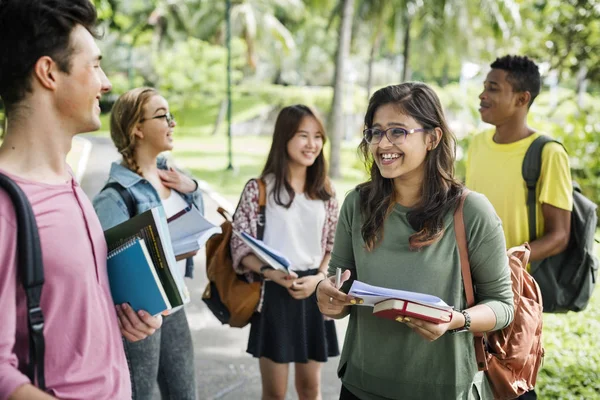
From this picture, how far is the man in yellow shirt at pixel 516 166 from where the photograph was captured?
3.38 m

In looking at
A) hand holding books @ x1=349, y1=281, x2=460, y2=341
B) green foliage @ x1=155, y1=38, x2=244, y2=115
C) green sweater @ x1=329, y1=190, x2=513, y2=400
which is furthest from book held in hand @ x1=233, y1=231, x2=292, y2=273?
green foliage @ x1=155, y1=38, x2=244, y2=115

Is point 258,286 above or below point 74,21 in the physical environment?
below

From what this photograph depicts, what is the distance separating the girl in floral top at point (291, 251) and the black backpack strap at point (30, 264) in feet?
6.77

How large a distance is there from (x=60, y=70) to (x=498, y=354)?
6.17 ft

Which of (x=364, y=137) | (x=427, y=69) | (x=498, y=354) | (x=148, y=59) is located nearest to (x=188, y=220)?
(x=364, y=137)

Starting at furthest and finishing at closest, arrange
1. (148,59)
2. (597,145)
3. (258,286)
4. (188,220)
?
(148,59)
(597,145)
(258,286)
(188,220)

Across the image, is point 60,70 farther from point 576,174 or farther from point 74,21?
point 576,174

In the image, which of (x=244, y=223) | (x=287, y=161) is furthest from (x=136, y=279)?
(x=287, y=161)

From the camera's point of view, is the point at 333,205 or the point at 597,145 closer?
the point at 333,205

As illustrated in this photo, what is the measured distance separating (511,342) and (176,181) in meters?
1.96

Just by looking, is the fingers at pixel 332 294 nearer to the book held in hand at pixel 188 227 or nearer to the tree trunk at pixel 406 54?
the book held in hand at pixel 188 227

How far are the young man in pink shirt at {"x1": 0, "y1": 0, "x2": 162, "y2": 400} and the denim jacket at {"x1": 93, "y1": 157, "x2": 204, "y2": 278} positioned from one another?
1.16 meters

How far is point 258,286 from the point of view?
12.1ft

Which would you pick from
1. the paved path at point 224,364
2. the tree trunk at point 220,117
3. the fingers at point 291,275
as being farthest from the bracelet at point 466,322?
the tree trunk at point 220,117
